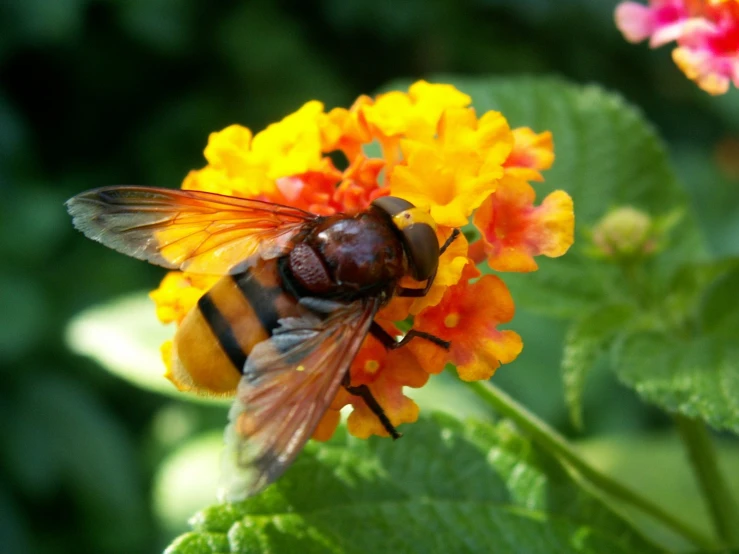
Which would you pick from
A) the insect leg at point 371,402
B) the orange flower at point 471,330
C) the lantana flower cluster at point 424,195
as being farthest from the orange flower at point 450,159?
the insect leg at point 371,402

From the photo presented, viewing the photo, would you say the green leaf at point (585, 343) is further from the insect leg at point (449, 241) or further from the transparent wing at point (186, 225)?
the transparent wing at point (186, 225)

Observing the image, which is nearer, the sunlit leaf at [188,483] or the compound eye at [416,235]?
the compound eye at [416,235]

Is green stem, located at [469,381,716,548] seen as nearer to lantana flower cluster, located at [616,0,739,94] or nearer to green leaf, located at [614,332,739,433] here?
green leaf, located at [614,332,739,433]

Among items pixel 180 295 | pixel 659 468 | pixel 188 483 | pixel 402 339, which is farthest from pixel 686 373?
pixel 188 483

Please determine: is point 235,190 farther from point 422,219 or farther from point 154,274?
point 154,274

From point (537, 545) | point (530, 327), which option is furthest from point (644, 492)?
point (537, 545)

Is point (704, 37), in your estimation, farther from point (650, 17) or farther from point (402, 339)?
point (402, 339)
